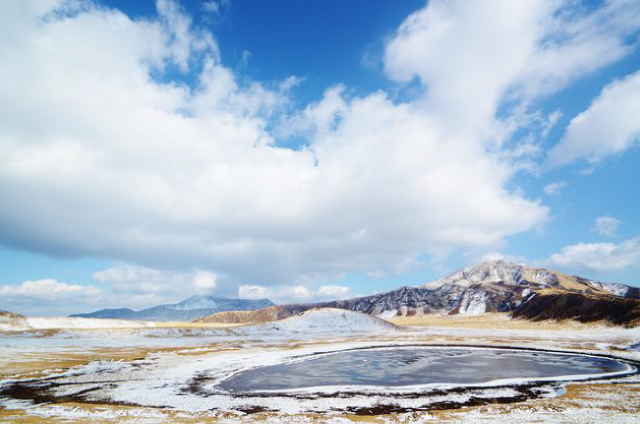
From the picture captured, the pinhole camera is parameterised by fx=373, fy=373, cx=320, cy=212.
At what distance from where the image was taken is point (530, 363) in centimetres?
5150

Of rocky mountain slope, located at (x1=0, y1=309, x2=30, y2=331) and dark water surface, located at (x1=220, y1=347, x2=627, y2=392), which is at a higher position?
rocky mountain slope, located at (x1=0, y1=309, x2=30, y2=331)

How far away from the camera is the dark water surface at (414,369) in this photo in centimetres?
3934

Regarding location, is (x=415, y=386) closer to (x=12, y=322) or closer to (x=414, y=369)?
(x=414, y=369)

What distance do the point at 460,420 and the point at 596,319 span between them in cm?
14339

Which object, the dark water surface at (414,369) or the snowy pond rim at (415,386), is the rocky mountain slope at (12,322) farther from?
the dark water surface at (414,369)

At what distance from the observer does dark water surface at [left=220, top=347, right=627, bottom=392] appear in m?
39.3

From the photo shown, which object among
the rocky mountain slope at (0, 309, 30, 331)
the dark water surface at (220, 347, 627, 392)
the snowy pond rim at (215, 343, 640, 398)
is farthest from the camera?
the rocky mountain slope at (0, 309, 30, 331)

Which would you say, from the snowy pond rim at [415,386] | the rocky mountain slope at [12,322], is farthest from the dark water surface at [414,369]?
the rocky mountain slope at [12,322]

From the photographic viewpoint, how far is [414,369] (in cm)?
4784

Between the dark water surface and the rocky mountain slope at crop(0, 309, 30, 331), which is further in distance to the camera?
the rocky mountain slope at crop(0, 309, 30, 331)

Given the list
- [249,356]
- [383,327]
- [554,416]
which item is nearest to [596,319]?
[383,327]

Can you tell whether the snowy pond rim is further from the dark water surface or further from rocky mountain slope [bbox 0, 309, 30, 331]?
rocky mountain slope [bbox 0, 309, 30, 331]

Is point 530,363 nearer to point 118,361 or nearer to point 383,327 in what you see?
point 118,361

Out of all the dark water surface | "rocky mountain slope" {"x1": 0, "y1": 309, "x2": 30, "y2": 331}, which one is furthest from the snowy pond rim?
"rocky mountain slope" {"x1": 0, "y1": 309, "x2": 30, "y2": 331}
